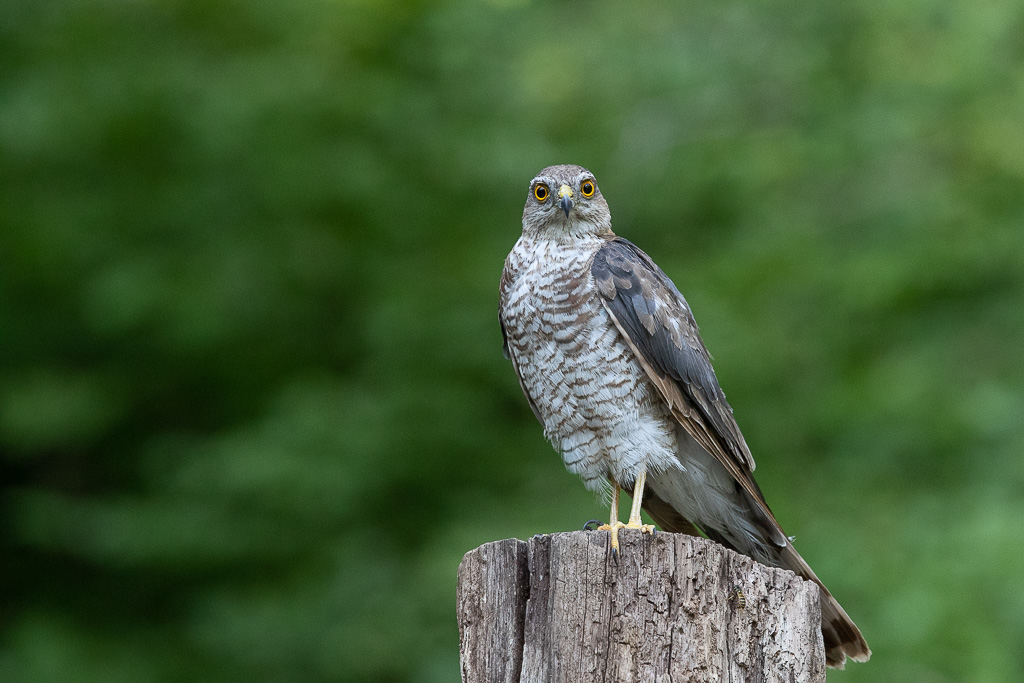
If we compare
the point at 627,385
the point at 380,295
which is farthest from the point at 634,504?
the point at 380,295

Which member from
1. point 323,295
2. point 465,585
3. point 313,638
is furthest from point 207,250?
point 465,585

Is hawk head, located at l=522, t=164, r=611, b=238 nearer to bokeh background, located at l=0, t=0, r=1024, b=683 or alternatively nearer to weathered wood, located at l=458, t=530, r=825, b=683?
weathered wood, located at l=458, t=530, r=825, b=683

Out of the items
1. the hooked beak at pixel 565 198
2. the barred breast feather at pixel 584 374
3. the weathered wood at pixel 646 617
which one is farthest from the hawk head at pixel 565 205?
the weathered wood at pixel 646 617

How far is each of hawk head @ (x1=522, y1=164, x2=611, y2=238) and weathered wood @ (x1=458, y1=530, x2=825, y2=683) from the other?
4.96 feet

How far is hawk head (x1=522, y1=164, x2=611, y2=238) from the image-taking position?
3.86m

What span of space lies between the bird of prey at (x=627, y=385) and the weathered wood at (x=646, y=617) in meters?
0.75

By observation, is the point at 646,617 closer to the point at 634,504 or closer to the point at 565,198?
the point at 634,504

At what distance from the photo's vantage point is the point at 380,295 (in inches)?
249

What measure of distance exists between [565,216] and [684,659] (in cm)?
185

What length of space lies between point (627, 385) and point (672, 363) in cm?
18

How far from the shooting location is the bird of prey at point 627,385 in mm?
3537

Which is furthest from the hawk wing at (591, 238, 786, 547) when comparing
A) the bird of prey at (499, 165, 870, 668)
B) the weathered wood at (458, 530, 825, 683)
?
the weathered wood at (458, 530, 825, 683)

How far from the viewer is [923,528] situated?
535cm

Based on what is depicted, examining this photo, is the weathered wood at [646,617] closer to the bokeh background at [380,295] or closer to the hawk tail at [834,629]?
the hawk tail at [834,629]
